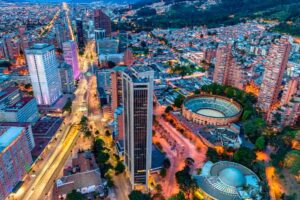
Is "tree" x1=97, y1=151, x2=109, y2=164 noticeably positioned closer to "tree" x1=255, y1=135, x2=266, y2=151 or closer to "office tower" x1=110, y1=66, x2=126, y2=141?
"office tower" x1=110, y1=66, x2=126, y2=141

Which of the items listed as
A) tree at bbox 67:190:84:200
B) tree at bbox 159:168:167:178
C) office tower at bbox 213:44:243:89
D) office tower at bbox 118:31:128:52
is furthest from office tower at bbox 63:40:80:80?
tree at bbox 67:190:84:200

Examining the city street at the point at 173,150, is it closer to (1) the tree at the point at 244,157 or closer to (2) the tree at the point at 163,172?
(2) the tree at the point at 163,172

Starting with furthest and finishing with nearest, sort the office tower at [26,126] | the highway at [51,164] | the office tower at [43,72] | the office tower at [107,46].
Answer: the office tower at [107,46]
the office tower at [43,72]
the office tower at [26,126]
the highway at [51,164]

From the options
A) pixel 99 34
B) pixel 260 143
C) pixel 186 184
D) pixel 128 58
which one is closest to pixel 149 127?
pixel 186 184

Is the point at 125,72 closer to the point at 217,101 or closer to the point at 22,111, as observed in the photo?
the point at 22,111

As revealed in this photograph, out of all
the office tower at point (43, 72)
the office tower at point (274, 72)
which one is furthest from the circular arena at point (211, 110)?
the office tower at point (43, 72)

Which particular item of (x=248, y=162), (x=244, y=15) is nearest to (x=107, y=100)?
(x=248, y=162)

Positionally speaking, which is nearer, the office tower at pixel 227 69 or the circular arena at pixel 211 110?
the circular arena at pixel 211 110
